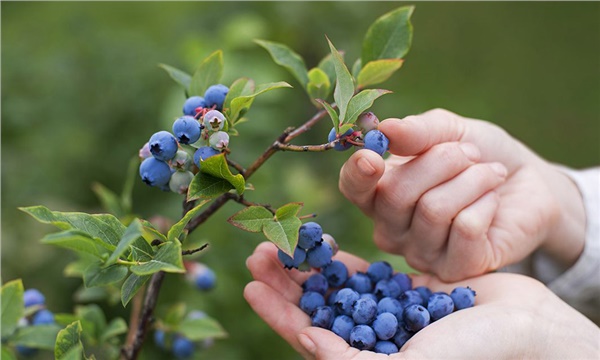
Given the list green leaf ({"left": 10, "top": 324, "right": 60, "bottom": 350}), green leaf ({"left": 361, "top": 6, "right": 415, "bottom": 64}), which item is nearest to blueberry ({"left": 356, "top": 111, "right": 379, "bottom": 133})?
green leaf ({"left": 361, "top": 6, "right": 415, "bottom": 64})

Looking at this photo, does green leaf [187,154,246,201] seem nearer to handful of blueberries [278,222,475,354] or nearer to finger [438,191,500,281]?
handful of blueberries [278,222,475,354]

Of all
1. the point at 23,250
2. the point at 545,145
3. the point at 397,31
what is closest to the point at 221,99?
the point at 397,31

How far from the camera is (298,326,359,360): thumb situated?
102 centimetres

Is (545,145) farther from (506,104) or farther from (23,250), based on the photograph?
(23,250)

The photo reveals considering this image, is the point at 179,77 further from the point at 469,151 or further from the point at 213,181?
the point at 469,151

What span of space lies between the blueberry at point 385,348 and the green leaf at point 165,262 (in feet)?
1.35

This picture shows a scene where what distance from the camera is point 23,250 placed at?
2.17m

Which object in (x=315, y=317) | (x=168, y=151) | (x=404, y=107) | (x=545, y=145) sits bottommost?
(x=545, y=145)

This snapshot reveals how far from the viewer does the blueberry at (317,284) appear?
3.94 feet

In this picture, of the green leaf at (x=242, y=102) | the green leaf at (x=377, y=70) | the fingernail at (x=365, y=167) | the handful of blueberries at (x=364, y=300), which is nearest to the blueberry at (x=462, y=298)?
the handful of blueberries at (x=364, y=300)

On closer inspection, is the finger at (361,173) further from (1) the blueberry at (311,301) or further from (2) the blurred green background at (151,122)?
(2) the blurred green background at (151,122)

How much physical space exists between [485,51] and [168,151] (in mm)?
4157

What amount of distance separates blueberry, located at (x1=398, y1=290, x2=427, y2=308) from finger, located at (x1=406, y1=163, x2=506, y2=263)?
0.16 m

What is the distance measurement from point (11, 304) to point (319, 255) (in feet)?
1.74
